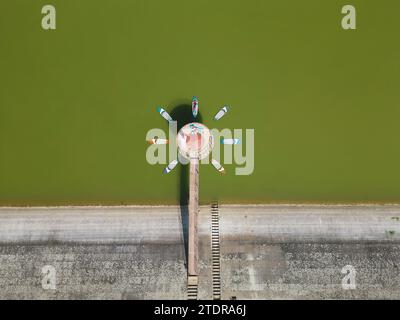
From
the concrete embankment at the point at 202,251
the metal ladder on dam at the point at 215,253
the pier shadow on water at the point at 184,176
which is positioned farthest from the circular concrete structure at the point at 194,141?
the concrete embankment at the point at 202,251

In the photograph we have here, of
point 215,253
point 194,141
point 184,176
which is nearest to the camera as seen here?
point 194,141

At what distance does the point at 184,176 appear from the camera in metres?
28.8

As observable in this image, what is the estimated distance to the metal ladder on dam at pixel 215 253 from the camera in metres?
25.9

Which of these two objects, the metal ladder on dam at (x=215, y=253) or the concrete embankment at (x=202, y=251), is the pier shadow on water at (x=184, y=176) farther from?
the metal ladder on dam at (x=215, y=253)

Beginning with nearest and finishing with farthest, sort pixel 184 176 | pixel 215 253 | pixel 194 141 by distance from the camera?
1. pixel 194 141
2. pixel 215 253
3. pixel 184 176

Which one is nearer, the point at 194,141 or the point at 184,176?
the point at 194,141

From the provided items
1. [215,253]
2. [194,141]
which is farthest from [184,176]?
[215,253]

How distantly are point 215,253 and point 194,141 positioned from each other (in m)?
7.33

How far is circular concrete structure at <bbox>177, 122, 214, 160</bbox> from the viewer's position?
25828mm

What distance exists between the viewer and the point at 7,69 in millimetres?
30625

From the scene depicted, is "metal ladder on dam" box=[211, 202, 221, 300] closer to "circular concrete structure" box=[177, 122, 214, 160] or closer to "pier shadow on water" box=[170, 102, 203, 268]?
"pier shadow on water" box=[170, 102, 203, 268]

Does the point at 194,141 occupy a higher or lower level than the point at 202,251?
higher

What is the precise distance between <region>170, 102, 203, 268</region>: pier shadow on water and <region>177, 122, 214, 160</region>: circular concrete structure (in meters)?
2.73

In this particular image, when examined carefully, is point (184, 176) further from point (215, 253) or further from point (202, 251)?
point (215, 253)
